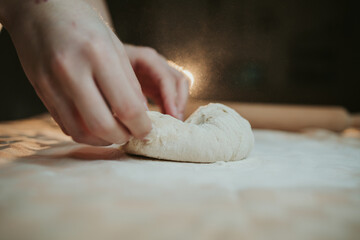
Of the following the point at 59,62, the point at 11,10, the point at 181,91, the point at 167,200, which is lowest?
the point at 167,200

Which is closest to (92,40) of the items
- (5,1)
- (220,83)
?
(5,1)

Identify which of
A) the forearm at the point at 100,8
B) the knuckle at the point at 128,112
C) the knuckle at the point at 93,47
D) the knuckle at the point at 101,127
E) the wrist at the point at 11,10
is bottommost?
the knuckle at the point at 101,127

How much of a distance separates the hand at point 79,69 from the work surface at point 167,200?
0.35ft

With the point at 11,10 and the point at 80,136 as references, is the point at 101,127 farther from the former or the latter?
the point at 11,10

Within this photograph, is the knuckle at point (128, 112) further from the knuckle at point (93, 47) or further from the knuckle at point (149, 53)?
the knuckle at point (149, 53)

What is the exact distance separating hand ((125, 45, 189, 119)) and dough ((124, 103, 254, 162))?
0.32 m

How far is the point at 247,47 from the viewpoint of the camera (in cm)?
125

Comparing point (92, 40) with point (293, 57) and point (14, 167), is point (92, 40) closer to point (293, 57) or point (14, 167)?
point (14, 167)

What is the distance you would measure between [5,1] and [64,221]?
0.58 metres

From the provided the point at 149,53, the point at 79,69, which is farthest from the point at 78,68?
the point at 149,53

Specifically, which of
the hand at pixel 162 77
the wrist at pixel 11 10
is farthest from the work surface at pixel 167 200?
the hand at pixel 162 77

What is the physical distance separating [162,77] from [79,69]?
0.59m

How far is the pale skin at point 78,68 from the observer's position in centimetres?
49

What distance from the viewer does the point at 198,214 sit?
369mm
